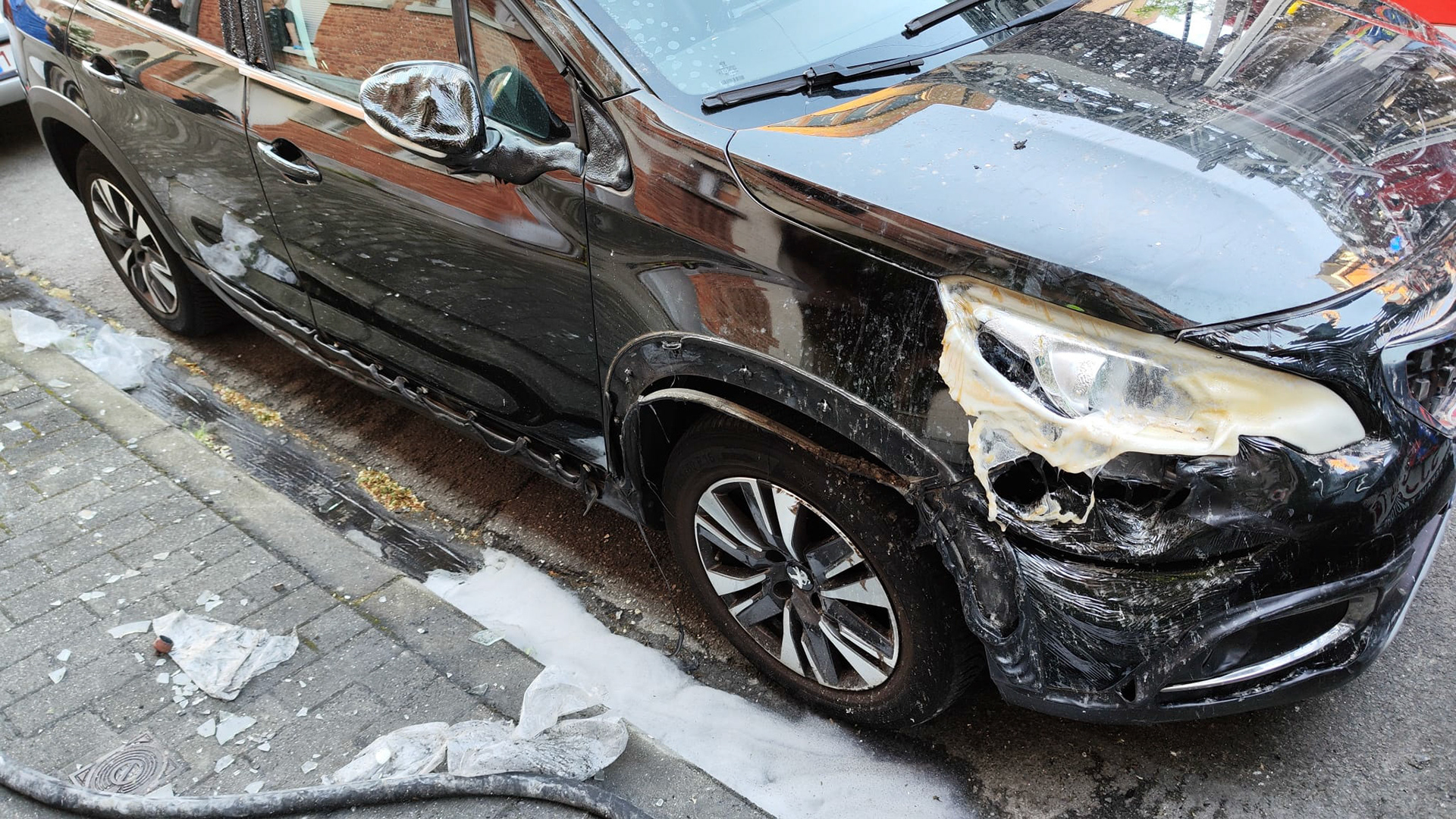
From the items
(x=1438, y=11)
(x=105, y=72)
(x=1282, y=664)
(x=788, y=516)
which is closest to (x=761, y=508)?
(x=788, y=516)

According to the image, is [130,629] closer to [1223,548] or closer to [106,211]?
[106,211]

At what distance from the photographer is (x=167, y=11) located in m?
3.20

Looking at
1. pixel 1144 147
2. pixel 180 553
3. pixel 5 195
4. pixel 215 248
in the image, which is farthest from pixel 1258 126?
pixel 5 195

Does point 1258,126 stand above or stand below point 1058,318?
above

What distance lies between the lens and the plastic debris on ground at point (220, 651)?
2.56m

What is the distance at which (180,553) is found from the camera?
9.86 ft

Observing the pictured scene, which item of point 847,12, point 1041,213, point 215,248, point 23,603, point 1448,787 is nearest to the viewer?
point 1041,213

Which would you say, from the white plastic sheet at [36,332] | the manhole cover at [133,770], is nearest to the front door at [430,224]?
the manhole cover at [133,770]

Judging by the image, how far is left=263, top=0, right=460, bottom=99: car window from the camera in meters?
2.43

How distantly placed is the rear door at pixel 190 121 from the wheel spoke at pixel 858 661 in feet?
6.80

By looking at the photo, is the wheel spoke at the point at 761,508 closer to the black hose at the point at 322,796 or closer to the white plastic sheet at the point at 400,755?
the black hose at the point at 322,796

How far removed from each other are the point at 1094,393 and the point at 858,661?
909 mm

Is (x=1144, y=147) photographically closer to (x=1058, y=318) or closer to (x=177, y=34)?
(x=1058, y=318)

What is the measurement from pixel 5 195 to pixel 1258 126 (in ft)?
21.5
